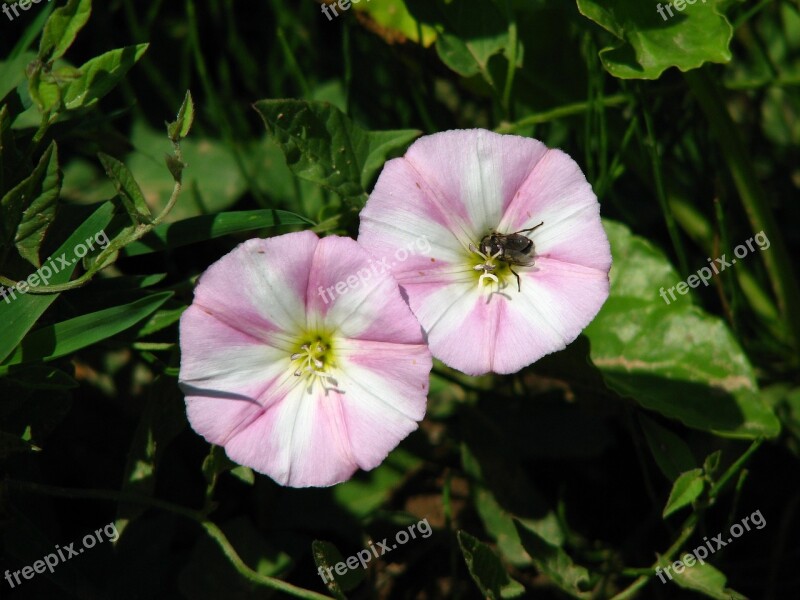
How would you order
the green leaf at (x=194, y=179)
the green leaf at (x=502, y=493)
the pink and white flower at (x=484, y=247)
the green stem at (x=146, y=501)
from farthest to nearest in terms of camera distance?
the green leaf at (x=194, y=179) → the green leaf at (x=502, y=493) → the green stem at (x=146, y=501) → the pink and white flower at (x=484, y=247)

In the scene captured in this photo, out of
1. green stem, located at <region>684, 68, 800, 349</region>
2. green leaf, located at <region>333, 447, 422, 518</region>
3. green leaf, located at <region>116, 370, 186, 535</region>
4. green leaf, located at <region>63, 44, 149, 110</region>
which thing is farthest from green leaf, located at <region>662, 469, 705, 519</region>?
green leaf, located at <region>63, 44, 149, 110</region>

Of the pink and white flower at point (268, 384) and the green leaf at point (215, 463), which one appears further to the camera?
the green leaf at point (215, 463)

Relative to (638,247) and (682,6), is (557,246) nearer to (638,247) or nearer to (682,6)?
(638,247)

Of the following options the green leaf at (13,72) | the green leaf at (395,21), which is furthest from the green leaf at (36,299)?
the green leaf at (395,21)

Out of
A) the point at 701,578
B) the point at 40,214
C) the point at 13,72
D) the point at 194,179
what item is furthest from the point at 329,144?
the point at 701,578

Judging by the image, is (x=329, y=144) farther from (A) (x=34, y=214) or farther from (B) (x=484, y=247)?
(A) (x=34, y=214)

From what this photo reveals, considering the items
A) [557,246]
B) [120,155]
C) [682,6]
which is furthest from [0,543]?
[682,6]

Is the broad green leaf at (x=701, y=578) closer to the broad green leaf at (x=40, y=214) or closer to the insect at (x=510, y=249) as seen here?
the insect at (x=510, y=249)

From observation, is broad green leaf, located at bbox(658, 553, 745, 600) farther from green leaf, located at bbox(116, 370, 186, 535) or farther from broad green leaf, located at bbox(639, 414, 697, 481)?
green leaf, located at bbox(116, 370, 186, 535)
